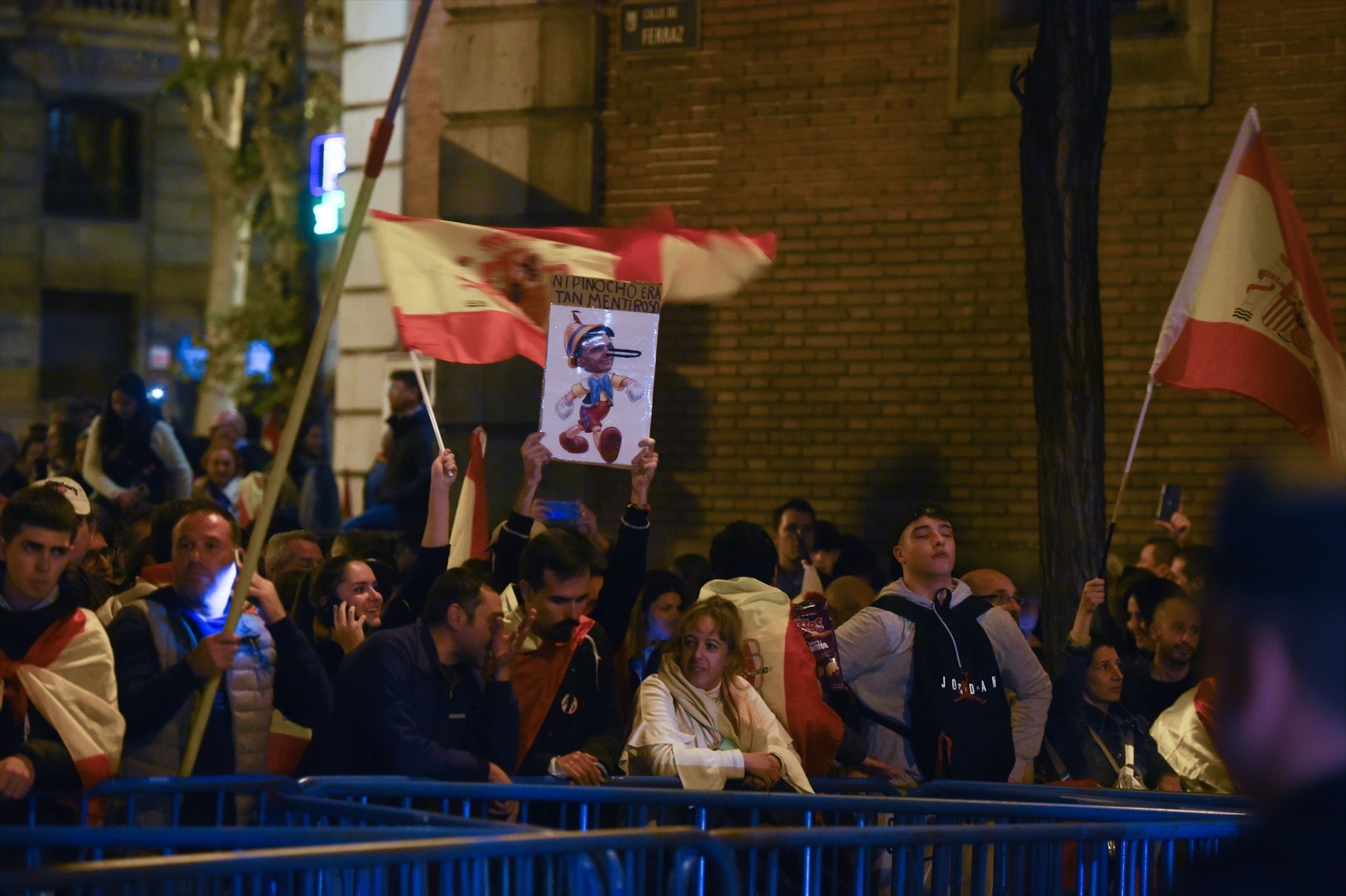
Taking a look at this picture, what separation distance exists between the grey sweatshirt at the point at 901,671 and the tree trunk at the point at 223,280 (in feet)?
89.6

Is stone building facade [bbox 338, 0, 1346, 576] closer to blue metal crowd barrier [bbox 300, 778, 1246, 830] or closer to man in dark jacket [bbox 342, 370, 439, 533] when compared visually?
man in dark jacket [bbox 342, 370, 439, 533]

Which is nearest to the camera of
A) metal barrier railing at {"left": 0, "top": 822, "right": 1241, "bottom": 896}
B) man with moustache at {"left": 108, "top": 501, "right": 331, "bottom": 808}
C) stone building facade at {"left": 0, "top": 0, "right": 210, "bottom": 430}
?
metal barrier railing at {"left": 0, "top": 822, "right": 1241, "bottom": 896}

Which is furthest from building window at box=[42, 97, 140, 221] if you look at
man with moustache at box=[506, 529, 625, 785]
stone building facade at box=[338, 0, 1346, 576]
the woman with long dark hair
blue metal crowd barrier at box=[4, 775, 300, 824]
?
blue metal crowd barrier at box=[4, 775, 300, 824]

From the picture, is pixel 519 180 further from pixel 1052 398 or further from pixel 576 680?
pixel 576 680

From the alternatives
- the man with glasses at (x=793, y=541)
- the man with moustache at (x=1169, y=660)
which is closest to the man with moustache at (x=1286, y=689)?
the man with moustache at (x=1169, y=660)

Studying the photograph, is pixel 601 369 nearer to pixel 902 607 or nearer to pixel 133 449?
pixel 902 607

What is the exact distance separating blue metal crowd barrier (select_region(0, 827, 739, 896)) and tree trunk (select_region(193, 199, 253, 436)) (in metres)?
29.4

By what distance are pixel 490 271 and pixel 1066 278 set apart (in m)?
3.06

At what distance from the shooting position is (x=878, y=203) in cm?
1235

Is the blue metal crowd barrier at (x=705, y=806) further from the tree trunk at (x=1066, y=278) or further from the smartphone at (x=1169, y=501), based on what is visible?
the smartphone at (x=1169, y=501)

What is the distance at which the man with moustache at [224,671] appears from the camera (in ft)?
18.5

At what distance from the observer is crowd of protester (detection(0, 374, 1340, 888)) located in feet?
17.9

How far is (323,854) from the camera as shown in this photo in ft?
11.9

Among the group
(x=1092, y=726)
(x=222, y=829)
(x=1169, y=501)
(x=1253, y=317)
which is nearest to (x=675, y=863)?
(x=222, y=829)
